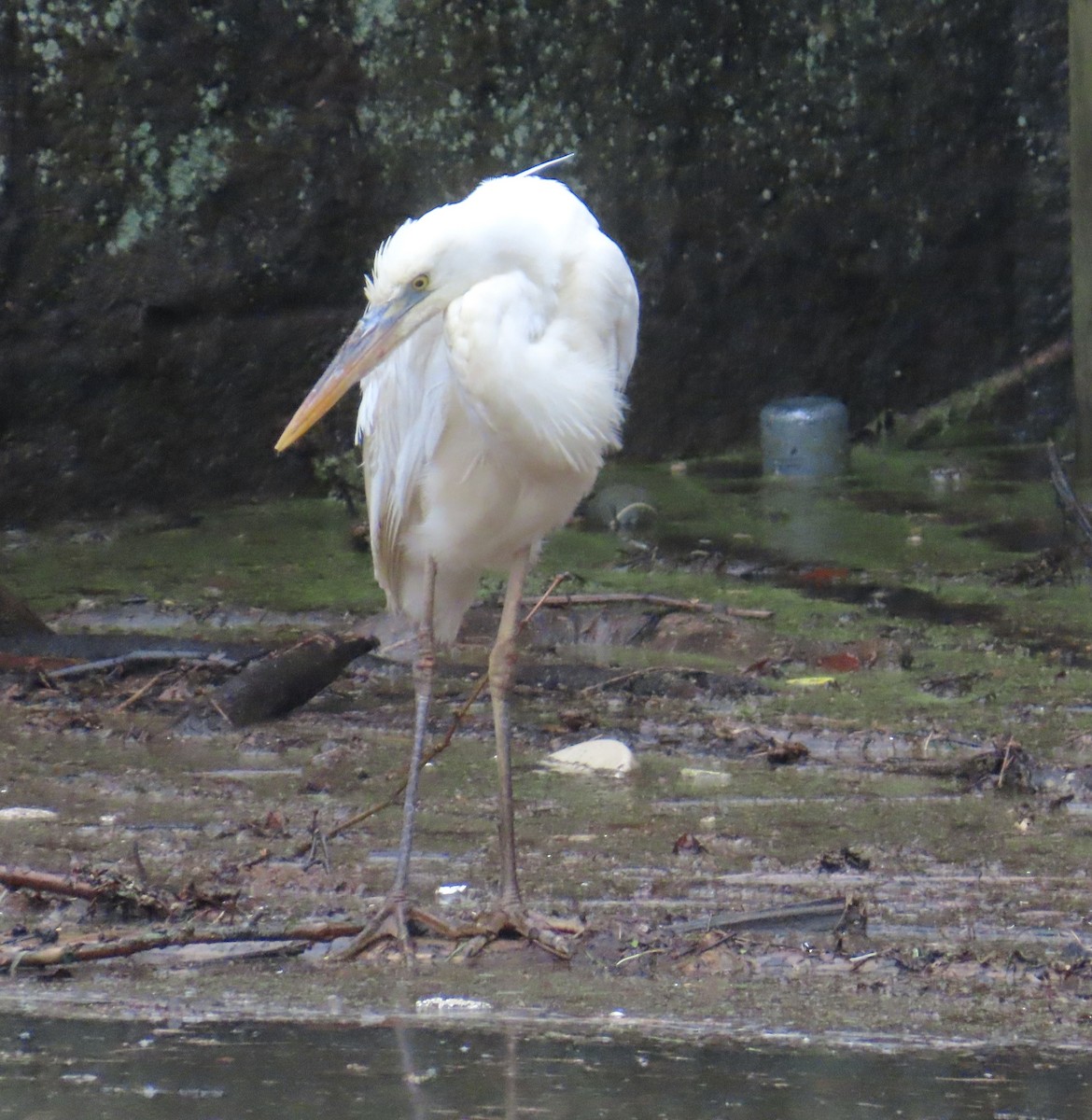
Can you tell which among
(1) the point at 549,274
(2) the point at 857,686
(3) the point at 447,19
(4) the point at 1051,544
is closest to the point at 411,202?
(3) the point at 447,19

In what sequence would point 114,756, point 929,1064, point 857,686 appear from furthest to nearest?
point 857,686, point 114,756, point 929,1064

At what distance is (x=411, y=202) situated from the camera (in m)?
7.12

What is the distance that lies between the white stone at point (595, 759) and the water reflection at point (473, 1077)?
147 centimetres

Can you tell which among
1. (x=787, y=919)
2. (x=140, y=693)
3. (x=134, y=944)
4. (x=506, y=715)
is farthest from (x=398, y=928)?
(x=140, y=693)

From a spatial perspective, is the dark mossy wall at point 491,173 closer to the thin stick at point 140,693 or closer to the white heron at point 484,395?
the thin stick at point 140,693

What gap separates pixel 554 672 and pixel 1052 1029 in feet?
7.57

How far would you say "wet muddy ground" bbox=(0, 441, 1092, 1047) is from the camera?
8.77ft

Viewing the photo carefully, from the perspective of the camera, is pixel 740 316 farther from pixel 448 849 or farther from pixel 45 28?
pixel 448 849

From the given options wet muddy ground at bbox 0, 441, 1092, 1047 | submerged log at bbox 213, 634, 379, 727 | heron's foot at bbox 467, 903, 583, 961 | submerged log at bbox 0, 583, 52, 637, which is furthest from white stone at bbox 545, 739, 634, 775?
submerged log at bbox 0, 583, 52, 637

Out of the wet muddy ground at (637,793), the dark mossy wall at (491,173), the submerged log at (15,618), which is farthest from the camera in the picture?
the dark mossy wall at (491,173)

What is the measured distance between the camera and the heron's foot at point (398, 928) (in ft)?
9.35

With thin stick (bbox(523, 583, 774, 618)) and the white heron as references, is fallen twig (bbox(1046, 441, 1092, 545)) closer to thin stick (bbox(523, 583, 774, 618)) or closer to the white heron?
thin stick (bbox(523, 583, 774, 618))

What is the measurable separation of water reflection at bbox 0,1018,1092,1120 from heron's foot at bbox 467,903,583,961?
1.30 feet

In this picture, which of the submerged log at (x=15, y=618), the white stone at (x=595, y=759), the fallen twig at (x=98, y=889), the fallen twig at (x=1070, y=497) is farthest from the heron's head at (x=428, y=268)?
the fallen twig at (x=1070, y=497)
